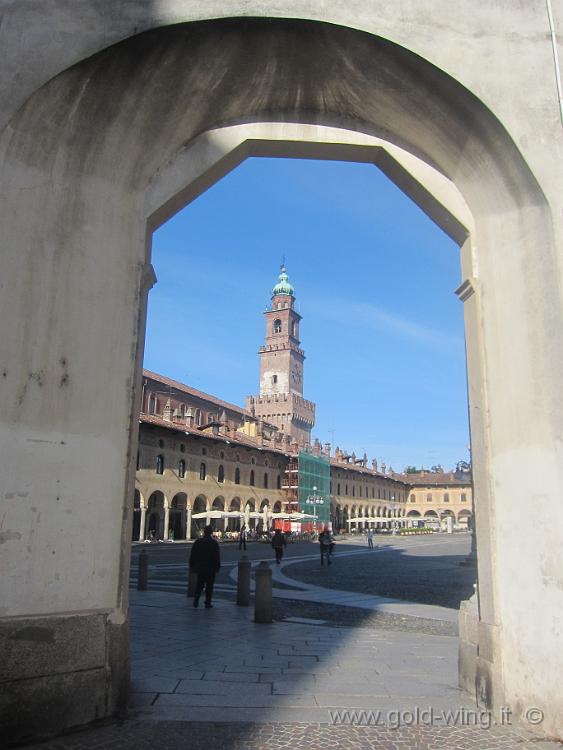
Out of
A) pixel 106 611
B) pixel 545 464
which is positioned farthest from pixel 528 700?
pixel 106 611

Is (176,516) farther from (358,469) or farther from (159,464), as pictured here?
(358,469)

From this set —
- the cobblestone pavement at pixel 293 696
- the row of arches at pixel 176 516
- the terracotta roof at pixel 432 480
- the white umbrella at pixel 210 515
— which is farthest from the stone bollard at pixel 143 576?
the terracotta roof at pixel 432 480

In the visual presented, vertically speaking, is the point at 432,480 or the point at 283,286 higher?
the point at 283,286

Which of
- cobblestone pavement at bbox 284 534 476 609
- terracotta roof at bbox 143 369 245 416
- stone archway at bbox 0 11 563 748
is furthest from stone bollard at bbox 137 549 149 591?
terracotta roof at bbox 143 369 245 416

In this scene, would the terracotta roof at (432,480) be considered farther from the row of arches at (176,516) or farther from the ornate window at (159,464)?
the ornate window at (159,464)

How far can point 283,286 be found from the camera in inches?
5226

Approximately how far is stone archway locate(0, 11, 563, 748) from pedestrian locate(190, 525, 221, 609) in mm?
6775

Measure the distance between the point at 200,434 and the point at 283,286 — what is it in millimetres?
84970

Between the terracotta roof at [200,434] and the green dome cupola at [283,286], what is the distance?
66.5m

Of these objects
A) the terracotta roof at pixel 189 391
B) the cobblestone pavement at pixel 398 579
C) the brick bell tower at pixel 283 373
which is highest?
the brick bell tower at pixel 283 373

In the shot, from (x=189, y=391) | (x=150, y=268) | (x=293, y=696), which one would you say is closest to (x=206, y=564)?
(x=293, y=696)

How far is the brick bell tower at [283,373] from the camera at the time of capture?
118938mm

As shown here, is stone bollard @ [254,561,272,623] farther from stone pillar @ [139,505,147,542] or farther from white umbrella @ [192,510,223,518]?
white umbrella @ [192,510,223,518]

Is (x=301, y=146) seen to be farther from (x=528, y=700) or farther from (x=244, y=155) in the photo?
(x=528, y=700)
